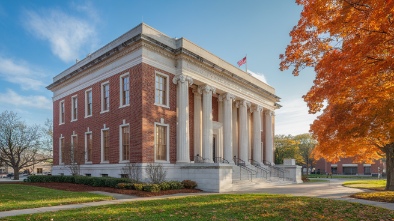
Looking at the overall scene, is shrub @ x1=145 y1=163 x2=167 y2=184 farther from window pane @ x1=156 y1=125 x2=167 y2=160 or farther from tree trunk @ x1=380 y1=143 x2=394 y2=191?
tree trunk @ x1=380 y1=143 x2=394 y2=191

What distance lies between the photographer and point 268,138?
36625 mm

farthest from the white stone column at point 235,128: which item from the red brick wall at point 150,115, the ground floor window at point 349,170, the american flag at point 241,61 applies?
the ground floor window at point 349,170

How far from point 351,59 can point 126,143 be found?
16210 millimetres

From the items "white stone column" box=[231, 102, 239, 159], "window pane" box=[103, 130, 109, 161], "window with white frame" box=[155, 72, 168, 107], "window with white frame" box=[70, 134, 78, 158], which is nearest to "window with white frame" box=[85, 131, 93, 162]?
"window with white frame" box=[70, 134, 78, 158]

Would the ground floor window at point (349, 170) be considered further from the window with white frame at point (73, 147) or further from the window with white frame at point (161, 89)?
the window with white frame at point (73, 147)

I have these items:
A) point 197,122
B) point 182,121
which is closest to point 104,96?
point 182,121

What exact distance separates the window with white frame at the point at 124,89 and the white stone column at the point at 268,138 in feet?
63.2

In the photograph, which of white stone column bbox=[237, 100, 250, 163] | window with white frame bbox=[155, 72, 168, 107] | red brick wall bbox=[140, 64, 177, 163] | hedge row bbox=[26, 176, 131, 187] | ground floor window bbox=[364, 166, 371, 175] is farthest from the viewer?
ground floor window bbox=[364, 166, 371, 175]

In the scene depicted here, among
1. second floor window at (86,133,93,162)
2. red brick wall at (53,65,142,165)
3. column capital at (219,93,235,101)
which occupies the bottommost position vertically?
second floor window at (86,133,93,162)

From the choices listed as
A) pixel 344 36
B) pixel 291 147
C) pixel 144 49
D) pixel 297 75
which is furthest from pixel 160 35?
A: pixel 291 147

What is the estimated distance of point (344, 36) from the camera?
11594 millimetres

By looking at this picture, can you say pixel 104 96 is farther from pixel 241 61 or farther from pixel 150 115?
pixel 241 61

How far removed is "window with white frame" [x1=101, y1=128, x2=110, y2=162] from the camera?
24.4m

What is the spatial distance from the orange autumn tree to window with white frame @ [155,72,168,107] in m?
10.9
